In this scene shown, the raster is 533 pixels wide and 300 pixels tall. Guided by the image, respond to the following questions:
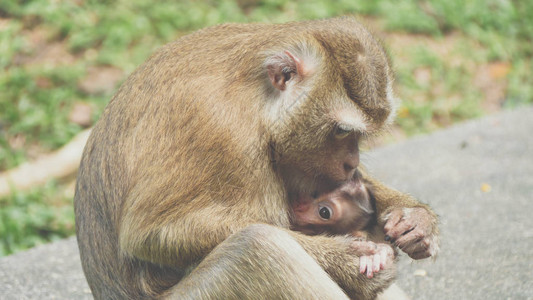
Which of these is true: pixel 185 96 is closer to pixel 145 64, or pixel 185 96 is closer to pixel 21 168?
pixel 145 64

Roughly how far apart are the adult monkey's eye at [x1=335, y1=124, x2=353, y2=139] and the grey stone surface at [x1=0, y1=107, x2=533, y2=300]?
3.56 ft

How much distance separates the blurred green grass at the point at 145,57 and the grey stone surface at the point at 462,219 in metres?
1.31

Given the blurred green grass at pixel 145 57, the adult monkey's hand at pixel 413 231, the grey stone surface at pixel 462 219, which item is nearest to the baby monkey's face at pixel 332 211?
the adult monkey's hand at pixel 413 231

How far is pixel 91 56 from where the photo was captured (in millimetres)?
10273

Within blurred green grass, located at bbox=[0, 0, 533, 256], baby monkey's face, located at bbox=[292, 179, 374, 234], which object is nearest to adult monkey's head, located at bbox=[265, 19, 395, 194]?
baby monkey's face, located at bbox=[292, 179, 374, 234]

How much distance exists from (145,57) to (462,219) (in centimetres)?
545

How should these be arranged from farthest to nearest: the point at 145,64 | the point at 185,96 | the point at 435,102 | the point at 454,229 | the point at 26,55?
1. the point at 435,102
2. the point at 26,55
3. the point at 454,229
4. the point at 145,64
5. the point at 185,96

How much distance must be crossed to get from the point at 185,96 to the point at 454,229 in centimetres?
385

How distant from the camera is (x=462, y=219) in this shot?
22.8 ft

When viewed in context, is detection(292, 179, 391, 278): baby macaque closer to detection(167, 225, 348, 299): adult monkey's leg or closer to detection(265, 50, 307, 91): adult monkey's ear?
detection(167, 225, 348, 299): adult monkey's leg

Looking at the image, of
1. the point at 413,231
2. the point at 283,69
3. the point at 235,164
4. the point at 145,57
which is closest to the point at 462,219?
the point at 413,231

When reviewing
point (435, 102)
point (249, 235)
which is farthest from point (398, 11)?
point (249, 235)

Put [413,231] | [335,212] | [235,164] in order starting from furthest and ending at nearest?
[335,212]
[413,231]
[235,164]

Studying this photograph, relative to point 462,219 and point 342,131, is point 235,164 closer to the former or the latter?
point 342,131
